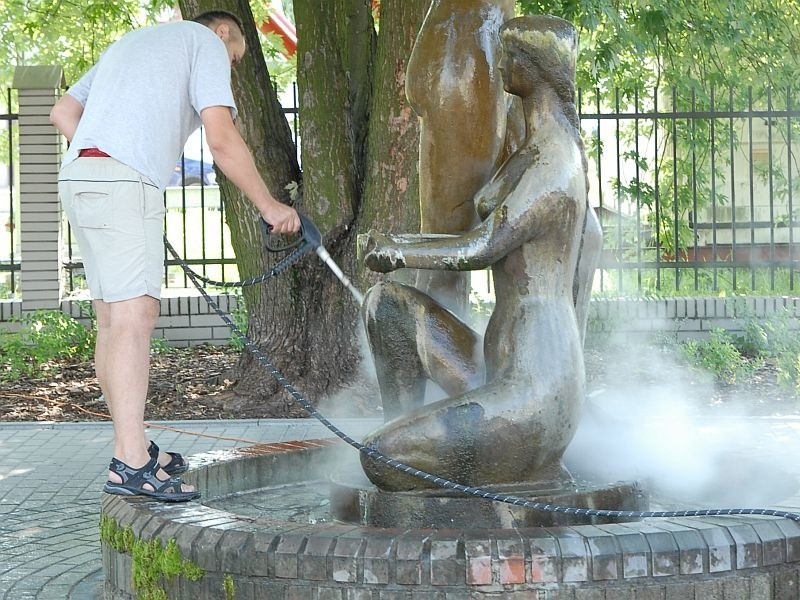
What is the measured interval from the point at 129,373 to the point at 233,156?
2.86 feet

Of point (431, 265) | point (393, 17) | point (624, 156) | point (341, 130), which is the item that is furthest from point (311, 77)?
point (431, 265)

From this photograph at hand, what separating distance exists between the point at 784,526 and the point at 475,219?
5.08ft

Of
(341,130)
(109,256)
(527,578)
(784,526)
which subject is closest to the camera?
(527,578)

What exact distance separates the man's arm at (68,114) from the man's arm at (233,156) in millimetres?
625

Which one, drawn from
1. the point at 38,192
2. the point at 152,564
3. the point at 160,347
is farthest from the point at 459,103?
the point at 38,192

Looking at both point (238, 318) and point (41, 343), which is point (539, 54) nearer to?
point (238, 318)

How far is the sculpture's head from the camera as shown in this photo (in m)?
4.10

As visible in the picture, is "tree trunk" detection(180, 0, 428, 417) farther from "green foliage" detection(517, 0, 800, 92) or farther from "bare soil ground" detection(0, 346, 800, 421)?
"green foliage" detection(517, 0, 800, 92)

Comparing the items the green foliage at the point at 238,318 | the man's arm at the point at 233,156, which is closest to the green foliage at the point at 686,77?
the green foliage at the point at 238,318

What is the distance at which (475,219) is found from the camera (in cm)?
457

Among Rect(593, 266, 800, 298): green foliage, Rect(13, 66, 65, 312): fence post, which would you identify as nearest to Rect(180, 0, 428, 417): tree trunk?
Rect(593, 266, 800, 298): green foliage

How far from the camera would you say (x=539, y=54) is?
4.11m

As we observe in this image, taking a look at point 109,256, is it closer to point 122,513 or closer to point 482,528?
point 122,513

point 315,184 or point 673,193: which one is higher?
point 673,193
